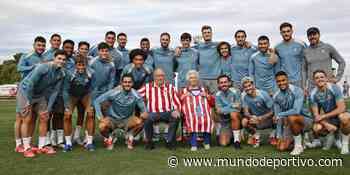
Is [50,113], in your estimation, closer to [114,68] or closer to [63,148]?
[63,148]

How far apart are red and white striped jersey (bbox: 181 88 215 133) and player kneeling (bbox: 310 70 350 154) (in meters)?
1.84

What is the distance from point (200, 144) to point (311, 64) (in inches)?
102

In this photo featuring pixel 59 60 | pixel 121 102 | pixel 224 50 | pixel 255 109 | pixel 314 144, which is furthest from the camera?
pixel 224 50

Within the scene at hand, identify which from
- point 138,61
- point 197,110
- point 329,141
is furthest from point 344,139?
point 138,61

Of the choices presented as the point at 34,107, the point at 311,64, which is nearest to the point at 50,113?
the point at 34,107

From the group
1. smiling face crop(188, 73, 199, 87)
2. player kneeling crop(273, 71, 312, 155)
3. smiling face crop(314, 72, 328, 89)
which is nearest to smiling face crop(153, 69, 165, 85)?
smiling face crop(188, 73, 199, 87)

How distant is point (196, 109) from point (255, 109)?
111 centimetres

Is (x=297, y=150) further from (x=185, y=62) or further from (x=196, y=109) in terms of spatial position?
(x=185, y=62)

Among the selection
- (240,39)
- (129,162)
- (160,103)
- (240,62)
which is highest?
(240,39)

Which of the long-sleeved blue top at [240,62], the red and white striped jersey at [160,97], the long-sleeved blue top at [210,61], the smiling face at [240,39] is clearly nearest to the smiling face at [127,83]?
the red and white striped jersey at [160,97]

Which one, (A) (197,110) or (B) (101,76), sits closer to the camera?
(A) (197,110)

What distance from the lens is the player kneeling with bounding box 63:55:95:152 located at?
688 centimetres

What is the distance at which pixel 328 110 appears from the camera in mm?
6492

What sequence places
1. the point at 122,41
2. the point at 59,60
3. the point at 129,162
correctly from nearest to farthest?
the point at 129,162 < the point at 59,60 < the point at 122,41
